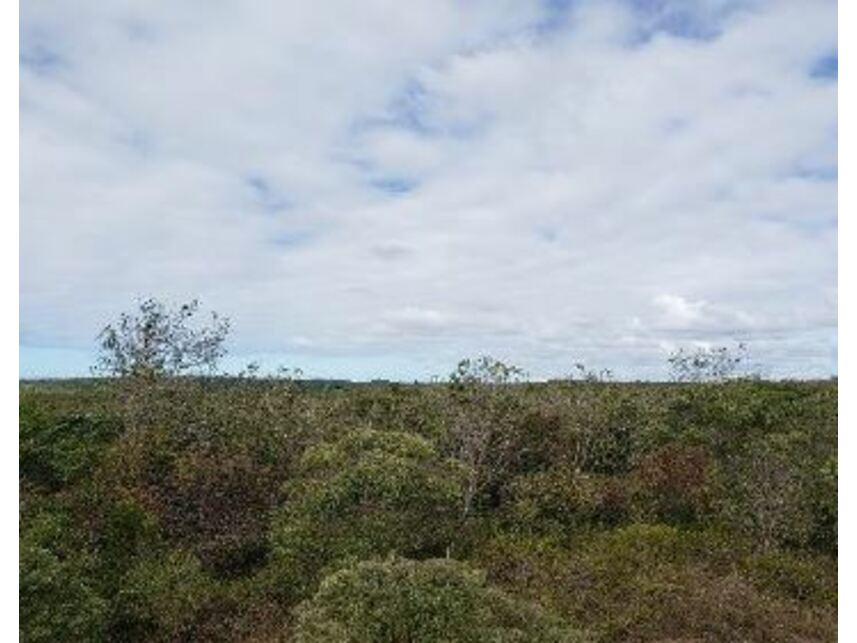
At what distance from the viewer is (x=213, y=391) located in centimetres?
2214

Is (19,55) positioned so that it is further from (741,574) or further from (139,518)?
(741,574)

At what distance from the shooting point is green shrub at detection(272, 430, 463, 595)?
1228cm

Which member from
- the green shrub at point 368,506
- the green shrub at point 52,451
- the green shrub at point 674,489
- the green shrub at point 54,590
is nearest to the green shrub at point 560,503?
the green shrub at point 674,489

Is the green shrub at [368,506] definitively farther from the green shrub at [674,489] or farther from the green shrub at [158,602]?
the green shrub at [674,489]

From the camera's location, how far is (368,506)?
12.4 metres

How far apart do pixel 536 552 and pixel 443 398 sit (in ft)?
18.0

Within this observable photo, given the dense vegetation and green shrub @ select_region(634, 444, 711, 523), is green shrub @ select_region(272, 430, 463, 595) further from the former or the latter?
green shrub @ select_region(634, 444, 711, 523)

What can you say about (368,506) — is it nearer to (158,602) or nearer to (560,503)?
(158,602)

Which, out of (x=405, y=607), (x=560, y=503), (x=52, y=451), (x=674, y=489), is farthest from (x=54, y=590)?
(x=674, y=489)

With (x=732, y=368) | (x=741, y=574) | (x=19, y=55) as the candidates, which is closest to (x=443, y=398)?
(x=741, y=574)

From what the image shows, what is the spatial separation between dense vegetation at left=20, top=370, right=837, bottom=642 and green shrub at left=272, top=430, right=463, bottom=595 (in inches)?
1.3

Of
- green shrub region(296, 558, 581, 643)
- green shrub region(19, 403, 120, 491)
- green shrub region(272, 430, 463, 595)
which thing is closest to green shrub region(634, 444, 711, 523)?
green shrub region(272, 430, 463, 595)
